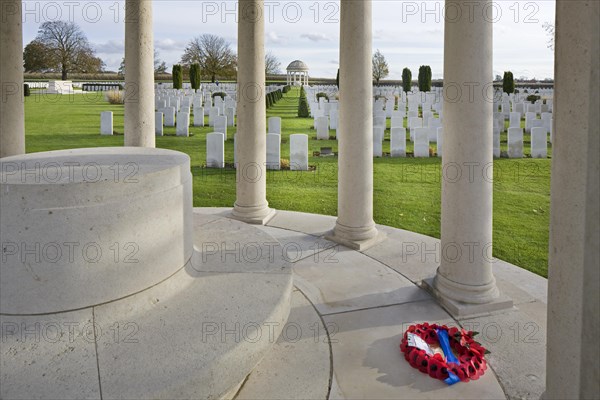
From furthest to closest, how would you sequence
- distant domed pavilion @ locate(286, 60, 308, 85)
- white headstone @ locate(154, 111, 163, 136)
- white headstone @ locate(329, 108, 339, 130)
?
distant domed pavilion @ locate(286, 60, 308, 85)
white headstone @ locate(329, 108, 339, 130)
white headstone @ locate(154, 111, 163, 136)

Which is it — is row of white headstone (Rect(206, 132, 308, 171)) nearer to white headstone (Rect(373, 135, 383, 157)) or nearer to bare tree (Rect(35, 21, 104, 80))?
white headstone (Rect(373, 135, 383, 157))

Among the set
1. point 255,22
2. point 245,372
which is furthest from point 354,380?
point 255,22

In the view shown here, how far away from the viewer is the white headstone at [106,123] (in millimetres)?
30797

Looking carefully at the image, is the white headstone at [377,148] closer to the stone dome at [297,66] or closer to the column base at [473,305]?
the column base at [473,305]

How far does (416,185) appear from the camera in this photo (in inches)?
717

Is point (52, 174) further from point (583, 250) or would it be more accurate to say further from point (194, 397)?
point (583, 250)

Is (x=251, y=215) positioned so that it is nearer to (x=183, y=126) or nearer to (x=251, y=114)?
(x=251, y=114)

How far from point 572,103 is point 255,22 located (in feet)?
30.7

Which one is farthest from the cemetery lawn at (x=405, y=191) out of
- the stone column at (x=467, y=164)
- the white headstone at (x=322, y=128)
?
the stone column at (x=467, y=164)


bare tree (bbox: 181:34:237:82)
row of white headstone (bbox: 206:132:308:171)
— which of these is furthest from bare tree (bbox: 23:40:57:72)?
row of white headstone (bbox: 206:132:308:171)

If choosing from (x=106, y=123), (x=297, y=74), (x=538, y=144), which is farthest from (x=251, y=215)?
(x=297, y=74)

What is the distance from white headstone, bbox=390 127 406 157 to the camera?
23.7m

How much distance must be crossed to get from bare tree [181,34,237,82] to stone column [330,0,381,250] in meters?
106

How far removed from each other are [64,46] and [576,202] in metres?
120
